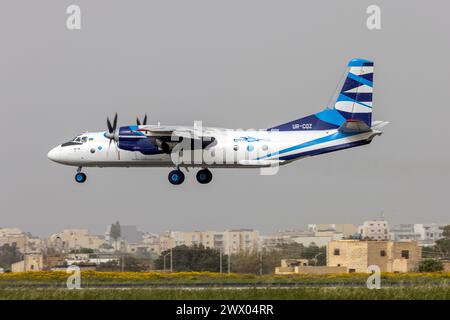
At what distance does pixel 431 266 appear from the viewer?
142 feet

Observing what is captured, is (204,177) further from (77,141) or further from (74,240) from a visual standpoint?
(74,240)

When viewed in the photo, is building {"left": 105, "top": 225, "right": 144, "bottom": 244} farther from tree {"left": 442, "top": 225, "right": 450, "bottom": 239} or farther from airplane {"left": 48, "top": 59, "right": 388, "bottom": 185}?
tree {"left": 442, "top": 225, "right": 450, "bottom": 239}

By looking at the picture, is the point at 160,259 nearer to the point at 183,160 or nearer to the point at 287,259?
the point at 287,259

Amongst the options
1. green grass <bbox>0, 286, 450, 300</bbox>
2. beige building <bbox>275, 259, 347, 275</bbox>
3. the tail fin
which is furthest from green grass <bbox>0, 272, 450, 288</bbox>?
the tail fin

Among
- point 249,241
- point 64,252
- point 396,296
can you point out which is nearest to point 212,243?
point 249,241

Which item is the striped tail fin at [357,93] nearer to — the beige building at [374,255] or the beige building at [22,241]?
the beige building at [374,255]

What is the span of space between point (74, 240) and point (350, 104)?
16.5m

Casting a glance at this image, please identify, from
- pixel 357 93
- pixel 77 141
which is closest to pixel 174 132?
pixel 77 141

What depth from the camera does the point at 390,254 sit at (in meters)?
43.7

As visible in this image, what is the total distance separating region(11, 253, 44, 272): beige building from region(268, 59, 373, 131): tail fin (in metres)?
14.9

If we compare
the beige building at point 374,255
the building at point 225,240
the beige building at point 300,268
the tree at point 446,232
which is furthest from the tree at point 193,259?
the tree at point 446,232

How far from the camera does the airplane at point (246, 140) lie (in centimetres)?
4794

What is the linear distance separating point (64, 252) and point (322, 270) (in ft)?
40.4

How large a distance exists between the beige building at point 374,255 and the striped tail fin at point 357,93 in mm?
7462
